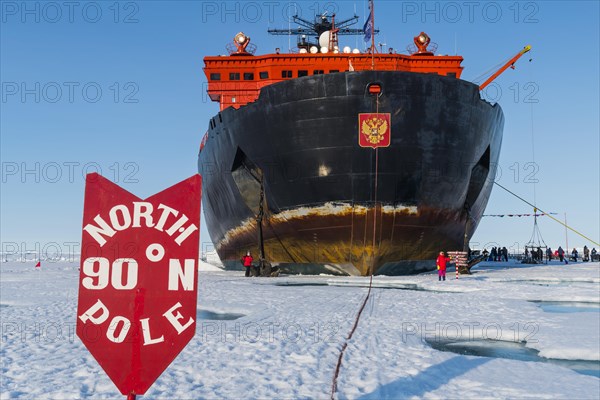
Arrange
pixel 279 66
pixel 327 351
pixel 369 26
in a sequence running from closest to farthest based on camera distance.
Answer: pixel 327 351, pixel 369 26, pixel 279 66

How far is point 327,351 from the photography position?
5.99 m

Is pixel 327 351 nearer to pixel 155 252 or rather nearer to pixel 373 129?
pixel 155 252

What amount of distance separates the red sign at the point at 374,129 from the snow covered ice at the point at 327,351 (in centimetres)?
616

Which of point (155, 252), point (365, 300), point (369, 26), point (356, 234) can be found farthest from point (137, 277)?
point (369, 26)

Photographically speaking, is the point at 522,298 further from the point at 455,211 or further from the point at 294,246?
the point at 294,246

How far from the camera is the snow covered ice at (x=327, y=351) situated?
14.9ft

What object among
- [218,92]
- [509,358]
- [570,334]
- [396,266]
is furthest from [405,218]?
[218,92]

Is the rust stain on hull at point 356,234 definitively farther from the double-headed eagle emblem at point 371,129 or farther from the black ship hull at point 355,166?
the double-headed eagle emblem at point 371,129

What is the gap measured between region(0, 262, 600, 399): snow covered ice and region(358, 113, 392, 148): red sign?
242 inches

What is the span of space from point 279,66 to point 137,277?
2431 cm

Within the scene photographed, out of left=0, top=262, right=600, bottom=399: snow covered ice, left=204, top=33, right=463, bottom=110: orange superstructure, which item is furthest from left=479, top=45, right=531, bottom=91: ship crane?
left=0, top=262, right=600, bottom=399: snow covered ice

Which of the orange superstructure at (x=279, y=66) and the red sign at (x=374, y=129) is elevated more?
the orange superstructure at (x=279, y=66)

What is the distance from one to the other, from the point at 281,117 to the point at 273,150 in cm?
118

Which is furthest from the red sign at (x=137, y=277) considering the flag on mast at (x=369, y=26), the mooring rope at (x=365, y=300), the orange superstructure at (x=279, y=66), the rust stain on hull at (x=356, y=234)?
the orange superstructure at (x=279, y=66)
